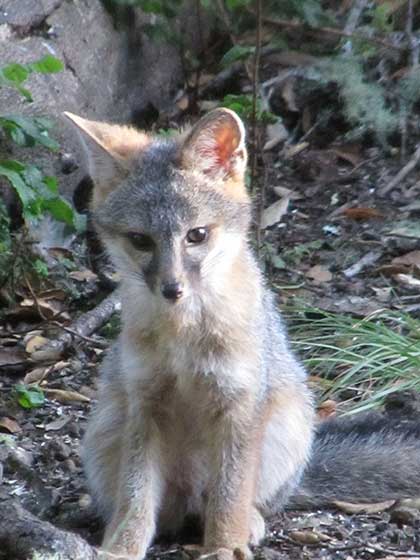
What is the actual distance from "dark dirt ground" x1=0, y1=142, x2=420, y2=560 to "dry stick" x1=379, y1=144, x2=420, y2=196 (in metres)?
0.04

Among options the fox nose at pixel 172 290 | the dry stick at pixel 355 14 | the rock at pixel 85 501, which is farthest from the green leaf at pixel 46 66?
the dry stick at pixel 355 14

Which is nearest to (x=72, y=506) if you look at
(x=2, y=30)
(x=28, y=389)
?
(x=28, y=389)

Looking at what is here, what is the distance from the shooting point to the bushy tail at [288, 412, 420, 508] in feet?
17.1

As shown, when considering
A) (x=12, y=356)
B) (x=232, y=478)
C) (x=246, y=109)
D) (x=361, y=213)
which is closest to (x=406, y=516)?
(x=232, y=478)

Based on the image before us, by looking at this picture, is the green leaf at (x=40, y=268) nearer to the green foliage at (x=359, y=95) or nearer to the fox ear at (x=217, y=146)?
the fox ear at (x=217, y=146)

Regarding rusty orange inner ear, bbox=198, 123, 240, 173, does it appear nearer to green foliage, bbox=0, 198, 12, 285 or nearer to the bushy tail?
the bushy tail

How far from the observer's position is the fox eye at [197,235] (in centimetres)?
469

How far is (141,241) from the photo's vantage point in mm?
4734

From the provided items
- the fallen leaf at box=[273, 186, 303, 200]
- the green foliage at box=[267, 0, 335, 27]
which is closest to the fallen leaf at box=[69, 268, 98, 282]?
the fallen leaf at box=[273, 186, 303, 200]

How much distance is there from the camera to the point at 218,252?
4742 mm

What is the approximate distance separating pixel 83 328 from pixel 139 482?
216 centimetres

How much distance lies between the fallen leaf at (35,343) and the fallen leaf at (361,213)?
249 cm

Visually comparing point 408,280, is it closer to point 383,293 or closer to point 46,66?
point 383,293

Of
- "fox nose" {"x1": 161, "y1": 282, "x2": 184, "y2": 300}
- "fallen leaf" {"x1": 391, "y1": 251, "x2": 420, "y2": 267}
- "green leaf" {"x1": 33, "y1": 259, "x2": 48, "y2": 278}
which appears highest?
"fallen leaf" {"x1": 391, "y1": 251, "x2": 420, "y2": 267}
